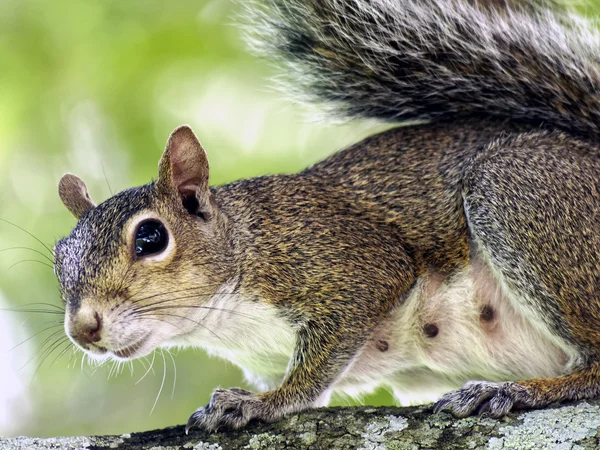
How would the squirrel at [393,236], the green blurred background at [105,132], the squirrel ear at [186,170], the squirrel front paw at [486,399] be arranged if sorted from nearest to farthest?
1. the squirrel front paw at [486,399]
2. the squirrel at [393,236]
3. the squirrel ear at [186,170]
4. the green blurred background at [105,132]

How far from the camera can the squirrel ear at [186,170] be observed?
2.77 metres

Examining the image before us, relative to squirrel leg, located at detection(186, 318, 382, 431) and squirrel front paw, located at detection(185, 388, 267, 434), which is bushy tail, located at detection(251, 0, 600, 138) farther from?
squirrel front paw, located at detection(185, 388, 267, 434)

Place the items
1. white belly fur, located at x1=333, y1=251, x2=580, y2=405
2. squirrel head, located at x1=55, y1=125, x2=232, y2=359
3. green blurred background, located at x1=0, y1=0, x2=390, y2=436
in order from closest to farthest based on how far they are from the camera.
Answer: squirrel head, located at x1=55, y1=125, x2=232, y2=359, white belly fur, located at x1=333, y1=251, x2=580, y2=405, green blurred background, located at x1=0, y1=0, x2=390, y2=436

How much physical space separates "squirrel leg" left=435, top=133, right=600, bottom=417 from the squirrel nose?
3.90 feet

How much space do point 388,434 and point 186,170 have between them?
121cm

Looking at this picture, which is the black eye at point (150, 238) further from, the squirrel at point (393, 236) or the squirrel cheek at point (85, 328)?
the squirrel cheek at point (85, 328)

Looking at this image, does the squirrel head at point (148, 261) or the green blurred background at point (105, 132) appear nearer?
the squirrel head at point (148, 261)

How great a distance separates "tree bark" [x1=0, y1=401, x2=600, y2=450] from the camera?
221cm

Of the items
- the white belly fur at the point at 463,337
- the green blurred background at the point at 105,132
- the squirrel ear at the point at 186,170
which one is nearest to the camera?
the squirrel ear at the point at 186,170

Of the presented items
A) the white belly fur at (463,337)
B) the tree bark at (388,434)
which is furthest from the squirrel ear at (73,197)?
the white belly fur at (463,337)

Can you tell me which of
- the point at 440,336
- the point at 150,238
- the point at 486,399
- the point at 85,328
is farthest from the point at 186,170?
the point at 486,399

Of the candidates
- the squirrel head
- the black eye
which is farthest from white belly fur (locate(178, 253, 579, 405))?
the black eye

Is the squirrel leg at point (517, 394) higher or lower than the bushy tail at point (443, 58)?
lower

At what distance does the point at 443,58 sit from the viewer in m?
3.29
